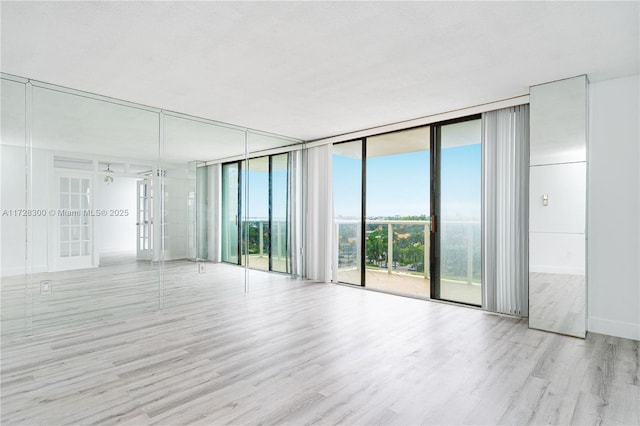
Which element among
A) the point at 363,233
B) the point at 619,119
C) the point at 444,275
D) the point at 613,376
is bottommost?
the point at 613,376

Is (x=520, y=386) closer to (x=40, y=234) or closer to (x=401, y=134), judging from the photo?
(x=401, y=134)

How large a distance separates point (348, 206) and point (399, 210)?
0.91 meters

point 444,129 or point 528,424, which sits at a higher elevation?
point 444,129

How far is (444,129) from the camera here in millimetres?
4891

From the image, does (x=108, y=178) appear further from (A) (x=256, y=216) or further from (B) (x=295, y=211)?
(B) (x=295, y=211)

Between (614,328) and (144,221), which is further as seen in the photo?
(144,221)

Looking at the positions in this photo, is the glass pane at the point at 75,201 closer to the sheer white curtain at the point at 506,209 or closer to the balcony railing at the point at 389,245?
the balcony railing at the point at 389,245

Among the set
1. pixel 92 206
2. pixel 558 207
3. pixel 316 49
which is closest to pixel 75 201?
pixel 92 206

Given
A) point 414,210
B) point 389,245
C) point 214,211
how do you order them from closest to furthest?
1. point 214,211
2. point 414,210
3. point 389,245

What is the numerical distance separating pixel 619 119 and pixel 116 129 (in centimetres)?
567

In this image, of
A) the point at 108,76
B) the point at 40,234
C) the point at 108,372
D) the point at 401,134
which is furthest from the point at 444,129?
the point at 40,234

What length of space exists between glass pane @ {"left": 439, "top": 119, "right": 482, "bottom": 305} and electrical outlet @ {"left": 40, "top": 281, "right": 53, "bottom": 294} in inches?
188

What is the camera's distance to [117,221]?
13.3ft

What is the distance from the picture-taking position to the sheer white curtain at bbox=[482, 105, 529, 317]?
13.6 ft
